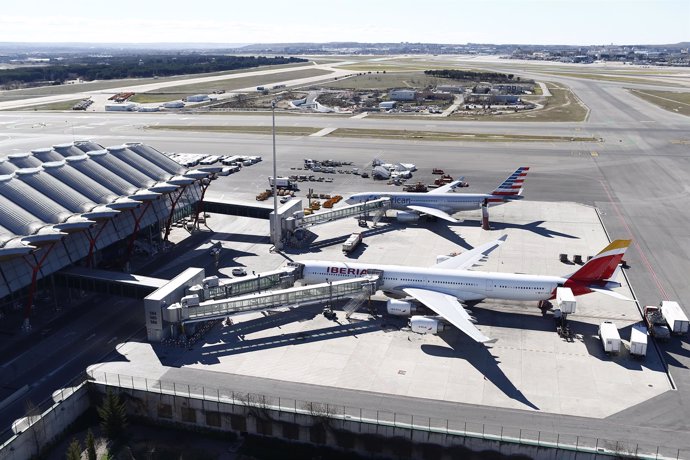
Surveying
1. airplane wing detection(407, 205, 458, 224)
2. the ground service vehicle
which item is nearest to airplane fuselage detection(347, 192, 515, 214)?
airplane wing detection(407, 205, 458, 224)

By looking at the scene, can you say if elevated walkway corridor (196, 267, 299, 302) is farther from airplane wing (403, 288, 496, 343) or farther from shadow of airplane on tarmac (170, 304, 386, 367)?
airplane wing (403, 288, 496, 343)

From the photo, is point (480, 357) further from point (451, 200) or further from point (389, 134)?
point (389, 134)

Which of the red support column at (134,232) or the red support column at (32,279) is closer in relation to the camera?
Answer: the red support column at (32,279)

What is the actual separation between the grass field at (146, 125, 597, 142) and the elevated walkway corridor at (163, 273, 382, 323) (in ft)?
382

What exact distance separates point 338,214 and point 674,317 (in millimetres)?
49664

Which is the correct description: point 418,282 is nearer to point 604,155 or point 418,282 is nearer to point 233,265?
point 233,265

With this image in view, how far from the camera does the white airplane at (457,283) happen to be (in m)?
57.9

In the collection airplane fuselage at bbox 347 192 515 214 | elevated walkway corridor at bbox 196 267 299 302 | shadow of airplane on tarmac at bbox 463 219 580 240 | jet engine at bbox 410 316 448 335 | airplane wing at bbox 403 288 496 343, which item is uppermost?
airplane fuselage at bbox 347 192 515 214

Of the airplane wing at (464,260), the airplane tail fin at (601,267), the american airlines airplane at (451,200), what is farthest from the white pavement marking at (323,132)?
the airplane tail fin at (601,267)

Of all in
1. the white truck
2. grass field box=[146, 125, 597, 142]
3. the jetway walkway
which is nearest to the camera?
the white truck

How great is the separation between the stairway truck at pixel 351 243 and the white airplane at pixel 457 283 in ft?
51.8

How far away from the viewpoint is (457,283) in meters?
61.5

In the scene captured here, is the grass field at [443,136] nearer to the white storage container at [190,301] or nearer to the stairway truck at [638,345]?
the stairway truck at [638,345]

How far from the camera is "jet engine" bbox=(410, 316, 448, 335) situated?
185 feet
